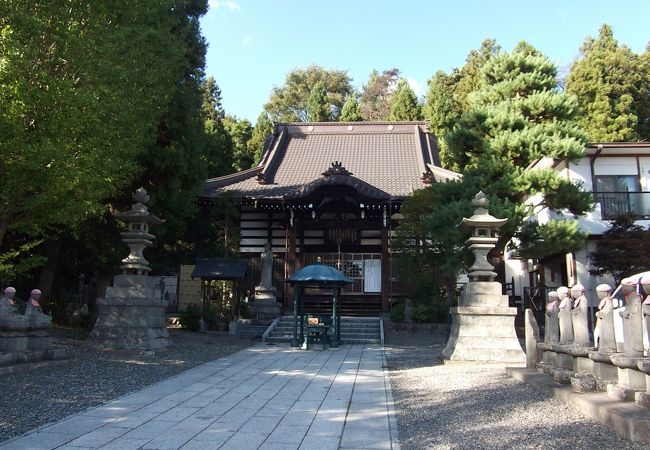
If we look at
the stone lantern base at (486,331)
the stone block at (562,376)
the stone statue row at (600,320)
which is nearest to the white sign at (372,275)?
the stone lantern base at (486,331)

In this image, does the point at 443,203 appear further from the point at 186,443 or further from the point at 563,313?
the point at 186,443

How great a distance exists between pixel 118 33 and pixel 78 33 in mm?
947

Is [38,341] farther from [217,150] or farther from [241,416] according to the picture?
[217,150]

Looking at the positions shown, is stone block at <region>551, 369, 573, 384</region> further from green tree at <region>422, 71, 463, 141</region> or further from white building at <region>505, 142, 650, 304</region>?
green tree at <region>422, 71, 463, 141</region>

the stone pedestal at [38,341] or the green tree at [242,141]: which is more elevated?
the green tree at [242,141]

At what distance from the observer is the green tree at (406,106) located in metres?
34.7

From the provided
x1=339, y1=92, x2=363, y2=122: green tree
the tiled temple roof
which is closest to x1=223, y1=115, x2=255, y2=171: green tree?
the tiled temple roof

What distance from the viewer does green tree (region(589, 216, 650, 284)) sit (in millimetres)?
14648

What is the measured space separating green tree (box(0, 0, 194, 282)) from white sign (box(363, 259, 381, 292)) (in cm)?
1177

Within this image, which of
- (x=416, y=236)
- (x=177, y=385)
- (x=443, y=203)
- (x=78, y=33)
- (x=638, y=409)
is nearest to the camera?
(x=638, y=409)

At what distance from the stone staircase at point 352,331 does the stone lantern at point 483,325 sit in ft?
16.7

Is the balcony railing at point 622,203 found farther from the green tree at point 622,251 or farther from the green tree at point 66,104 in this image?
the green tree at point 66,104

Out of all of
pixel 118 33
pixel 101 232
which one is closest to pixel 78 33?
pixel 118 33

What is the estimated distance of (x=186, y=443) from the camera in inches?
178
